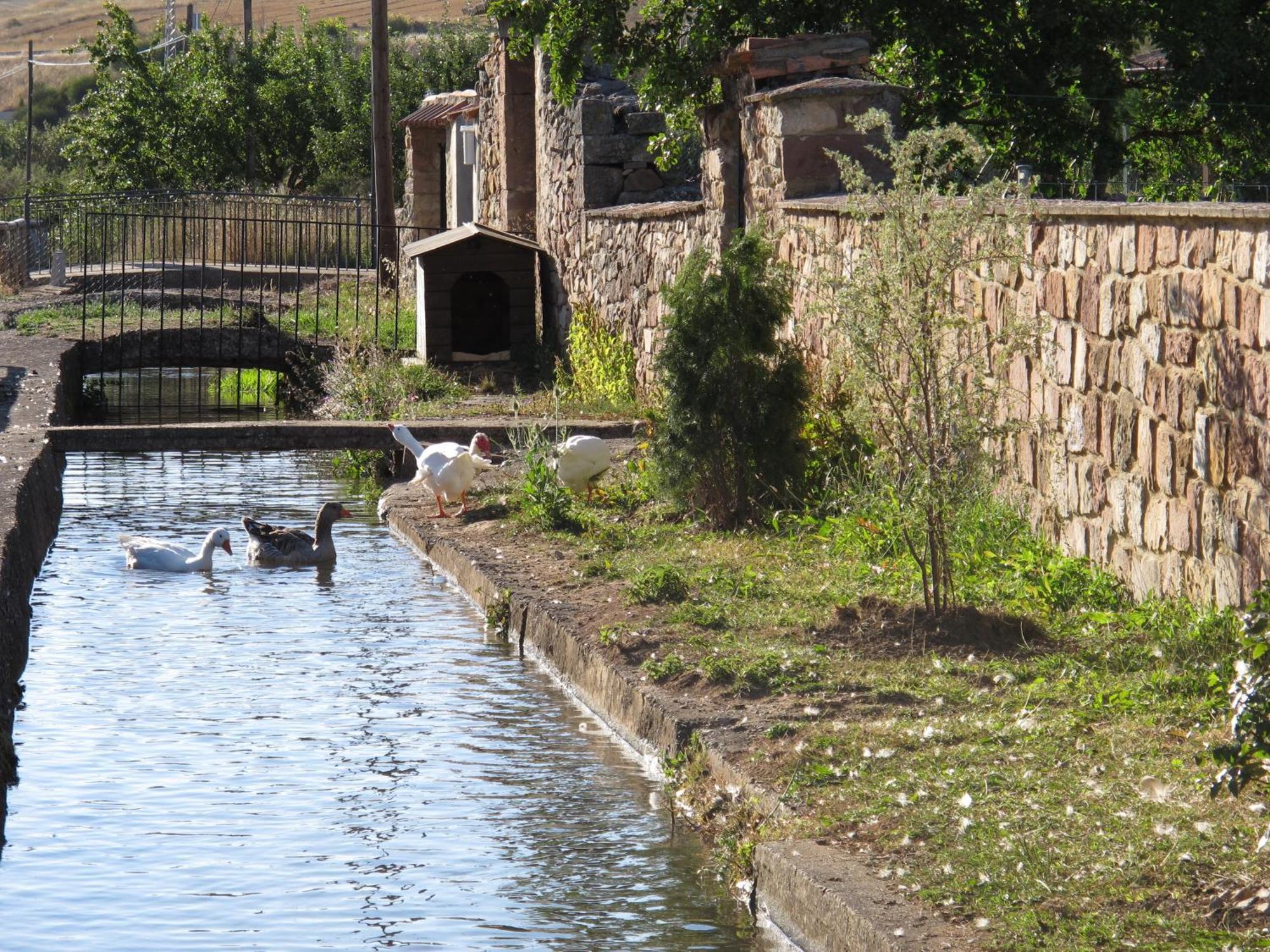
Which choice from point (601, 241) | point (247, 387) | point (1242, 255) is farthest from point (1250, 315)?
point (247, 387)

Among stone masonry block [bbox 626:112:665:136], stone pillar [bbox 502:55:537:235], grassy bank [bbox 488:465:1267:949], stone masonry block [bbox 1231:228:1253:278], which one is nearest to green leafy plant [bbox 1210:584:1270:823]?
grassy bank [bbox 488:465:1267:949]

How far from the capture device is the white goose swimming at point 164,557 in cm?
945

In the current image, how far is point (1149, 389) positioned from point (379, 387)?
909 centimetres

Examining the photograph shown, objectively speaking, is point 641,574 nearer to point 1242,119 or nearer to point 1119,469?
point 1119,469

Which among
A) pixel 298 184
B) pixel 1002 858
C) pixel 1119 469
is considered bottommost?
pixel 1002 858

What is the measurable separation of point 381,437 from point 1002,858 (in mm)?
8117

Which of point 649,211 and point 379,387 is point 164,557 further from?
point 649,211

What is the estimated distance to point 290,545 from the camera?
9.62 metres

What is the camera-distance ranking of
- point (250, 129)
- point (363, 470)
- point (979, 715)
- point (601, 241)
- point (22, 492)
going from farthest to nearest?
point (250, 129)
point (601, 241)
point (363, 470)
point (22, 492)
point (979, 715)

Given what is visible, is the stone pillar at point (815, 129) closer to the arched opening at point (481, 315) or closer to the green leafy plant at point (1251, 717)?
the green leafy plant at point (1251, 717)

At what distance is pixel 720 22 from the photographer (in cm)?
1325

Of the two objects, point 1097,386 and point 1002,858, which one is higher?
point 1097,386

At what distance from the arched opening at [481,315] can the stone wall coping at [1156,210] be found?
10290mm

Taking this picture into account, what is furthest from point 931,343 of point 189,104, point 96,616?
point 189,104
